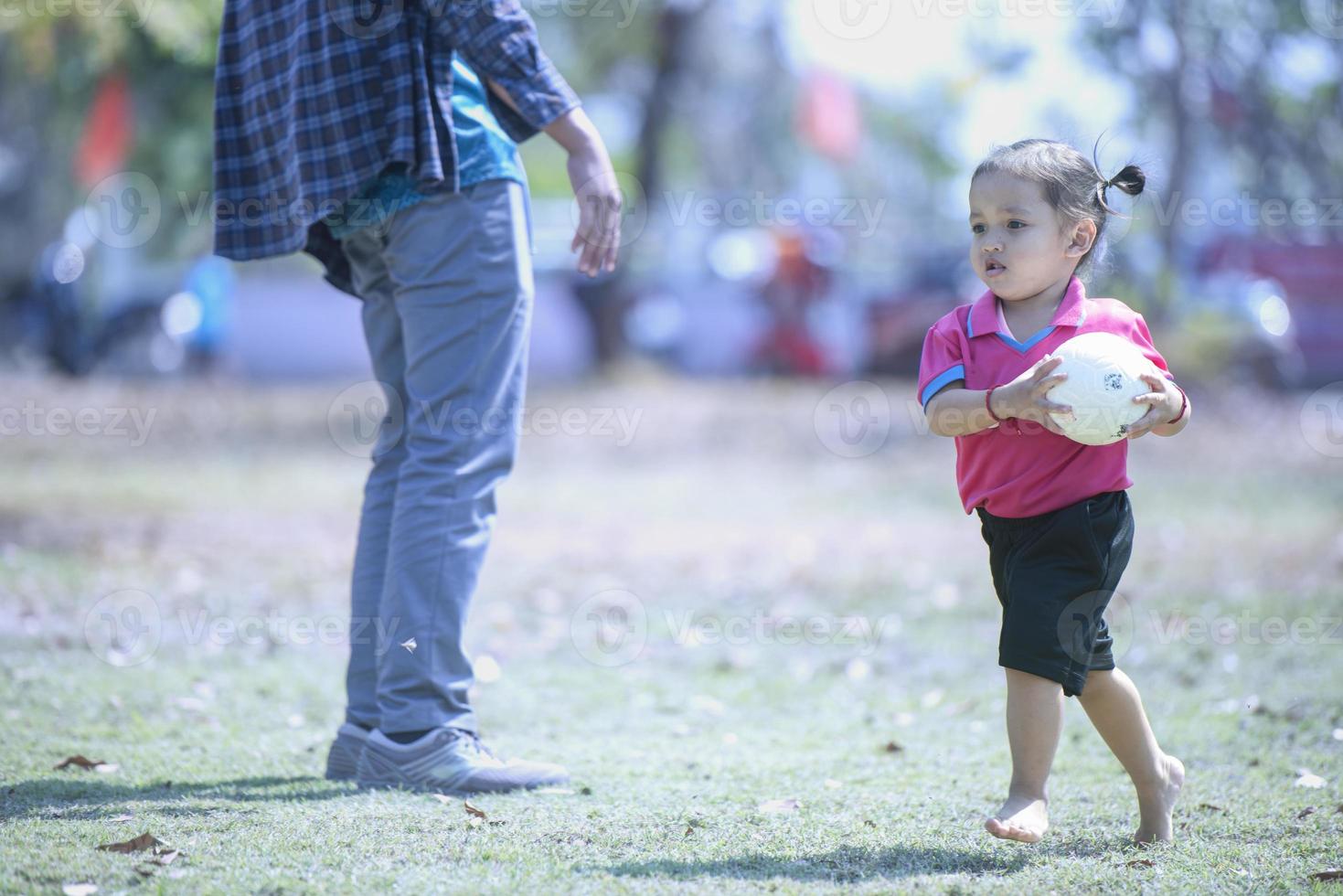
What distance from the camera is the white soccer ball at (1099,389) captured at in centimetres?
246

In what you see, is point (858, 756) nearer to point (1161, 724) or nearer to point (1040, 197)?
point (1161, 724)

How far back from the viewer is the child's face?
2.67m

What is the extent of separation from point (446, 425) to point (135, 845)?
1.07 meters

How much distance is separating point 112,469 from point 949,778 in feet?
26.8

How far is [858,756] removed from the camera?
361 centimetres

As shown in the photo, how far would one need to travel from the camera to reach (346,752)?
10.5 feet

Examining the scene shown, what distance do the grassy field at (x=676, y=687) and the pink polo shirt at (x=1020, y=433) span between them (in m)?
0.69

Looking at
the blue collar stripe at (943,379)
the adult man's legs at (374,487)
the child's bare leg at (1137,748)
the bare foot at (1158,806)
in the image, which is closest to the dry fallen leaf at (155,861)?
the adult man's legs at (374,487)

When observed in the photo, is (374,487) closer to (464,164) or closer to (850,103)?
(464,164)

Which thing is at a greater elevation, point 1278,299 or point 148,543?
point 1278,299

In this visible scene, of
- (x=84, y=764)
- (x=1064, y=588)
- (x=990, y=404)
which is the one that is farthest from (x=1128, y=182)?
(x=84, y=764)

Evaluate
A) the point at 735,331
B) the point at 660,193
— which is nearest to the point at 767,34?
the point at 660,193

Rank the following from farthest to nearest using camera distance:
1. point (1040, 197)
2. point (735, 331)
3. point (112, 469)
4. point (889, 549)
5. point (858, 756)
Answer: point (735, 331), point (112, 469), point (889, 549), point (858, 756), point (1040, 197)

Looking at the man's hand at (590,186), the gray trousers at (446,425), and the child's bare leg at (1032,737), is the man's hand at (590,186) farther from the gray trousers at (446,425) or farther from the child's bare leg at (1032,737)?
the child's bare leg at (1032,737)
